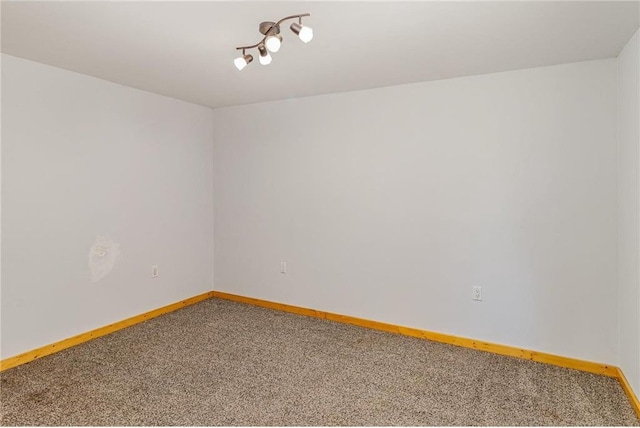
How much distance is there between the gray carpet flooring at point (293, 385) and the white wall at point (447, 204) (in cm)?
38

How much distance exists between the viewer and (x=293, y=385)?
8.07ft

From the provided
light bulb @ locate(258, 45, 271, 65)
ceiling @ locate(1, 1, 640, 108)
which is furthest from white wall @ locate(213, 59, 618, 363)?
light bulb @ locate(258, 45, 271, 65)

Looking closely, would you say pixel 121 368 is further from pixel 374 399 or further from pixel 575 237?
pixel 575 237

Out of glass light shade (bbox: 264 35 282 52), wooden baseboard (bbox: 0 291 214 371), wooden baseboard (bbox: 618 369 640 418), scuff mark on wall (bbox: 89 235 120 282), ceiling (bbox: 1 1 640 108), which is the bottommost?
wooden baseboard (bbox: 618 369 640 418)

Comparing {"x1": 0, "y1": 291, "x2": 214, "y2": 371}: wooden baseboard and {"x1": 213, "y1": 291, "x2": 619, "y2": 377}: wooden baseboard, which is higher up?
{"x1": 0, "y1": 291, "x2": 214, "y2": 371}: wooden baseboard

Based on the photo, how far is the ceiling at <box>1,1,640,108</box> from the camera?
192 cm

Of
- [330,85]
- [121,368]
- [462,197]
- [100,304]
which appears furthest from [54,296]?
[462,197]

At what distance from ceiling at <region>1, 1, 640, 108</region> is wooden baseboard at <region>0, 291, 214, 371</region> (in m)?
2.17

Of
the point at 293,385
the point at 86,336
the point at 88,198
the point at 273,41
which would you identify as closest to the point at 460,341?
the point at 293,385

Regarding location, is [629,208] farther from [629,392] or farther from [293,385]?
[293,385]

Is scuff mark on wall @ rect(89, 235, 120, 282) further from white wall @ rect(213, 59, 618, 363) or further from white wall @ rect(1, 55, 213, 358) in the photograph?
white wall @ rect(213, 59, 618, 363)

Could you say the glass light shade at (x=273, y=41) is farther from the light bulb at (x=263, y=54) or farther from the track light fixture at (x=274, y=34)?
the light bulb at (x=263, y=54)

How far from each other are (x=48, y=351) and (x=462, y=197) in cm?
349

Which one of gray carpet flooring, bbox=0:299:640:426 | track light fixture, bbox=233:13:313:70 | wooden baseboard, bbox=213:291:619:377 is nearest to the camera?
track light fixture, bbox=233:13:313:70
